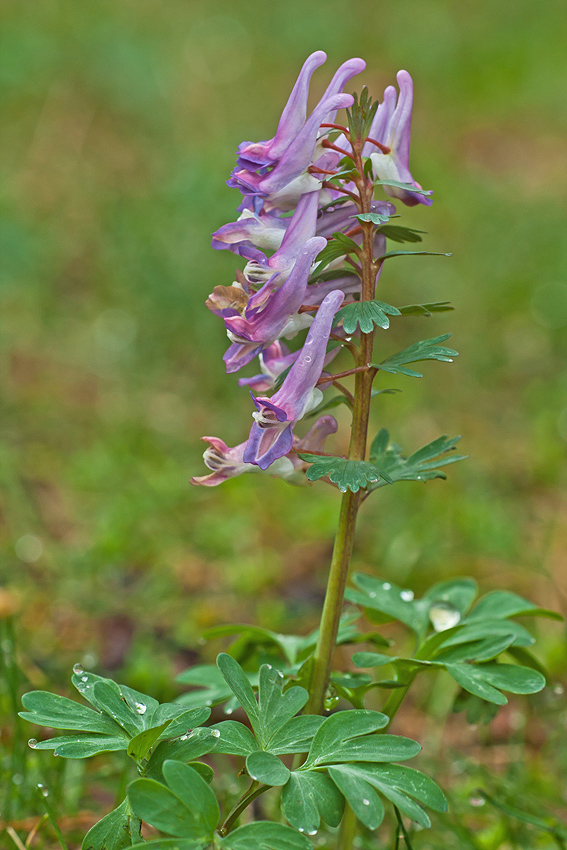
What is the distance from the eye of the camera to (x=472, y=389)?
13.9 feet

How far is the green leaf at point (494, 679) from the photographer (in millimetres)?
1255

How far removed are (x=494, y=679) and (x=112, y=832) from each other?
68 cm

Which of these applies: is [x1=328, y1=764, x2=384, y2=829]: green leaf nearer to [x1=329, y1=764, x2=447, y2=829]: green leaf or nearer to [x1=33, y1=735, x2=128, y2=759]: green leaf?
[x1=329, y1=764, x2=447, y2=829]: green leaf

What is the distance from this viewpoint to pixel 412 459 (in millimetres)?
1342

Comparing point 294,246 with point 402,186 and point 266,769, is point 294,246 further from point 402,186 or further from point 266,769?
point 266,769

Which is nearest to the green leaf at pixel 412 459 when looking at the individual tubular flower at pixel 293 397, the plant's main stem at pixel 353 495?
the plant's main stem at pixel 353 495

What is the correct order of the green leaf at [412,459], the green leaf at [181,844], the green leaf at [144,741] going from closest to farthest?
the green leaf at [181,844]
the green leaf at [144,741]
the green leaf at [412,459]

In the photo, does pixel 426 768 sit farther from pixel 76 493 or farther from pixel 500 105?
pixel 500 105

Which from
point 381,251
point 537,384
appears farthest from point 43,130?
point 381,251

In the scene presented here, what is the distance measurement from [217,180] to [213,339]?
54.6 inches

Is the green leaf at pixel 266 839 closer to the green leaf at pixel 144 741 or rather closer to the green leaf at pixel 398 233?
the green leaf at pixel 144 741

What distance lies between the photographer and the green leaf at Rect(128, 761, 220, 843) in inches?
37.1

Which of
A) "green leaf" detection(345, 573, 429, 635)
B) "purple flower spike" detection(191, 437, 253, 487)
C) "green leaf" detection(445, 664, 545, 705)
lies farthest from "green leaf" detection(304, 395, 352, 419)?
"green leaf" detection(445, 664, 545, 705)

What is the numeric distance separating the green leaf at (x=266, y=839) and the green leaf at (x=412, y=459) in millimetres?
547
